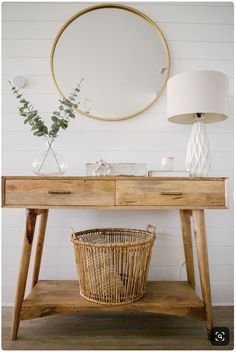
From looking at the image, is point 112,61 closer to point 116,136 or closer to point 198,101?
point 116,136

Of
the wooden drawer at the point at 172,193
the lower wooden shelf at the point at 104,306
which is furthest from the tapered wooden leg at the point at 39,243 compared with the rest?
the wooden drawer at the point at 172,193

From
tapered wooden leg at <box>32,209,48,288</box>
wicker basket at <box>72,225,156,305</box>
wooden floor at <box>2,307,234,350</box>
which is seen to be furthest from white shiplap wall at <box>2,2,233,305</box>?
wicker basket at <box>72,225,156,305</box>

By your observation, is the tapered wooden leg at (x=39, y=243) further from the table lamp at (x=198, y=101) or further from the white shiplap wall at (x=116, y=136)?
the table lamp at (x=198, y=101)

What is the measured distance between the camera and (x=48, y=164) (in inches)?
61.0

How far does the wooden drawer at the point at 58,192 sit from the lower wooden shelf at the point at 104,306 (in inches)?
19.5

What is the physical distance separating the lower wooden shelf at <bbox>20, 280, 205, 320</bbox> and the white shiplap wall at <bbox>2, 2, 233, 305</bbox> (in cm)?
32

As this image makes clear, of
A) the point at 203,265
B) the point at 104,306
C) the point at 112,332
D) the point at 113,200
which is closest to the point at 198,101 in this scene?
the point at 113,200

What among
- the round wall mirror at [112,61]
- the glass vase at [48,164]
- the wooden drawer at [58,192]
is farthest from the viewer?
the round wall mirror at [112,61]

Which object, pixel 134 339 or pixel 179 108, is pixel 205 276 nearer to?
pixel 134 339

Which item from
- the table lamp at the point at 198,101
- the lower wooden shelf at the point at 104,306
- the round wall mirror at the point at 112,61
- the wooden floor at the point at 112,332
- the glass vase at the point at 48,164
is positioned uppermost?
the round wall mirror at the point at 112,61

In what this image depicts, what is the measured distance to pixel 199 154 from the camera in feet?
4.90

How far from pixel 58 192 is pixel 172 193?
55 centimetres

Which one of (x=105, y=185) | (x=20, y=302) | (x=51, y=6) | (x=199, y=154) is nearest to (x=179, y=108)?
(x=199, y=154)

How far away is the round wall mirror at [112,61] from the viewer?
5.87 feet
